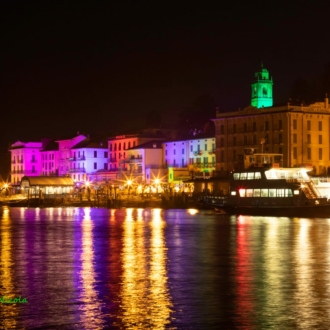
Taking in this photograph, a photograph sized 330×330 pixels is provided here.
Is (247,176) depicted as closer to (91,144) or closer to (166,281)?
(166,281)

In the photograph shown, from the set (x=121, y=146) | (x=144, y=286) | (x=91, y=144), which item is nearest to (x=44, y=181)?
(x=121, y=146)

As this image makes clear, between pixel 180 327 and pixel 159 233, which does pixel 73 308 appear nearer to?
pixel 180 327

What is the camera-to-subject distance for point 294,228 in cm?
6288

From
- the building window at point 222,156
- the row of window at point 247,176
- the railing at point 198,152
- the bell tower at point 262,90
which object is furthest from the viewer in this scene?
the railing at point 198,152

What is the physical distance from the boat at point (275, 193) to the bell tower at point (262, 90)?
42615 millimetres

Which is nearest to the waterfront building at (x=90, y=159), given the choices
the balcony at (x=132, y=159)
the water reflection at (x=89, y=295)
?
the balcony at (x=132, y=159)

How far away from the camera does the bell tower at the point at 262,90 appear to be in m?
129

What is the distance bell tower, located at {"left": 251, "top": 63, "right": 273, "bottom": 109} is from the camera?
12862 centimetres

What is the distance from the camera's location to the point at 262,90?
129m

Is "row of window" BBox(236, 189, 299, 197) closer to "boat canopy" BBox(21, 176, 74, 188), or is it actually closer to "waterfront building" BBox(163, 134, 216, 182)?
"waterfront building" BBox(163, 134, 216, 182)

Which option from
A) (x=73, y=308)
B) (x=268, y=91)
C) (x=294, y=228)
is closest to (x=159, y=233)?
(x=294, y=228)

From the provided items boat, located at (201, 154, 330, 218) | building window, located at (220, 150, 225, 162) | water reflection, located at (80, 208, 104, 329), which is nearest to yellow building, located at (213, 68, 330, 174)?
building window, located at (220, 150, 225, 162)

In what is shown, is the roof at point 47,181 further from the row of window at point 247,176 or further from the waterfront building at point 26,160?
the row of window at point 247,176

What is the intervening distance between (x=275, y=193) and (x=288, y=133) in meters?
27.3
